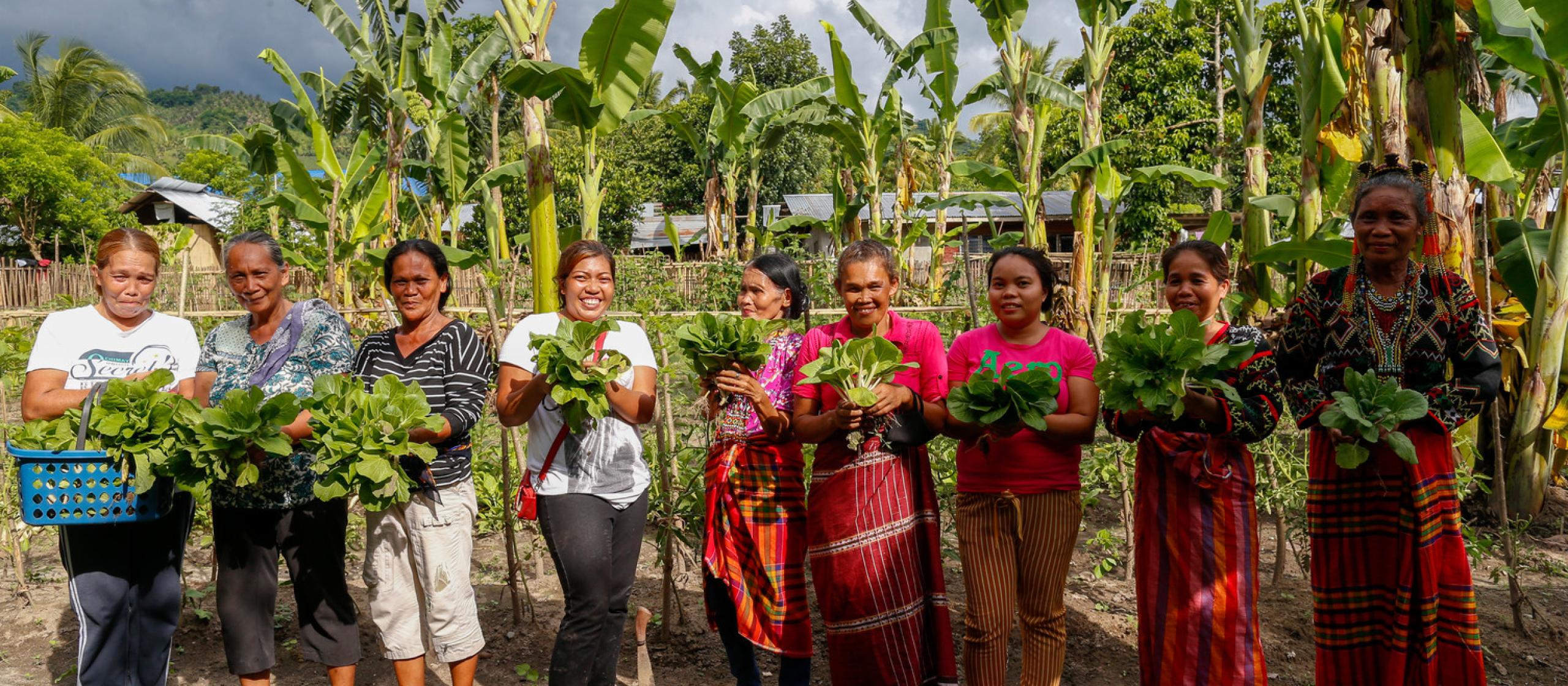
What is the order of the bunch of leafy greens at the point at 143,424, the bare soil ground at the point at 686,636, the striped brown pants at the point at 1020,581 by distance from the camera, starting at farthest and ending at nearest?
1. the bare soil ground at the point at 686,636
2. the striped brown pants at the point at 1020,581
3. the bunch of leafy greens at the point at 143,424

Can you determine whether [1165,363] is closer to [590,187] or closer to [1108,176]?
[1108,176]

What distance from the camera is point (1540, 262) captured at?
13.2 feet

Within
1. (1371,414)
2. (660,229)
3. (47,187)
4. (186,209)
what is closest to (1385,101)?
(1371,414)

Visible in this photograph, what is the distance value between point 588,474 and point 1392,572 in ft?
7.19

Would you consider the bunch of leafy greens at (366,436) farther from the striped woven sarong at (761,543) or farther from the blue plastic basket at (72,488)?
the striped woven sarong at (761,543)

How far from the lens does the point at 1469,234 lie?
4211 mm

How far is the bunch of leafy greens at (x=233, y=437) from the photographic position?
95.8 inches

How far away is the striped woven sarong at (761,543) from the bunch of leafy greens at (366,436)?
88 centimetres

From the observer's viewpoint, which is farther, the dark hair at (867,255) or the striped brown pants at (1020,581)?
the dark hair at (867,255)

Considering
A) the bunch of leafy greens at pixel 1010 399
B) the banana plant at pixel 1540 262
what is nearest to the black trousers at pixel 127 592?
the bunch of leafy greens at pixel 1010 399

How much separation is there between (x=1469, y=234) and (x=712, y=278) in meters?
11.6

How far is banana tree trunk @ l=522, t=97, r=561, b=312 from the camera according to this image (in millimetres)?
3980

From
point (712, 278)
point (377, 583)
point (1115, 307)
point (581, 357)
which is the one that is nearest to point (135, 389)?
point (377, 583)

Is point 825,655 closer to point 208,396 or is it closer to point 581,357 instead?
point 581,357
